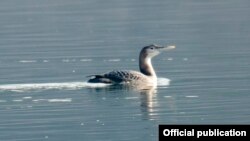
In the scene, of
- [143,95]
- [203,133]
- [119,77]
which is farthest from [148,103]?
[203,133]

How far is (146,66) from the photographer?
2966cm

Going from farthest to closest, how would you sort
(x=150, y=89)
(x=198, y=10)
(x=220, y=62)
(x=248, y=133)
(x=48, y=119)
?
(x=198, y=10) < (x=220, y=62) < (x=150, y=89) < (x=48, y=119) < (x=248, y=133)

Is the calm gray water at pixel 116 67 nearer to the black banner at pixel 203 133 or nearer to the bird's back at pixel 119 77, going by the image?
the bird's back at pixel 119 77

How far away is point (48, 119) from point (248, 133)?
4939 millimetres

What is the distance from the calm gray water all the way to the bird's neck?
250 mm

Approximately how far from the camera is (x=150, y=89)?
2766cm

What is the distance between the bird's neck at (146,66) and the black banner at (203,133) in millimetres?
8854

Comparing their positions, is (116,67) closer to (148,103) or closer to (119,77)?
(119,77)

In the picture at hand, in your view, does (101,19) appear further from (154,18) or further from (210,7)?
(210,7)

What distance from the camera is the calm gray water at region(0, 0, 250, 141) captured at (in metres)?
23.2

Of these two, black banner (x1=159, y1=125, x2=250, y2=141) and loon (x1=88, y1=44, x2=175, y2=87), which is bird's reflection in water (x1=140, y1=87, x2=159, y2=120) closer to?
loon (x1=88, y1=44, x2=175, y2=87)

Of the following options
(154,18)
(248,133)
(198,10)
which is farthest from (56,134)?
(198,10)

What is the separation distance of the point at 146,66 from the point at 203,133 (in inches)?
396

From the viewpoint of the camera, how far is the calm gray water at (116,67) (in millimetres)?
23156
